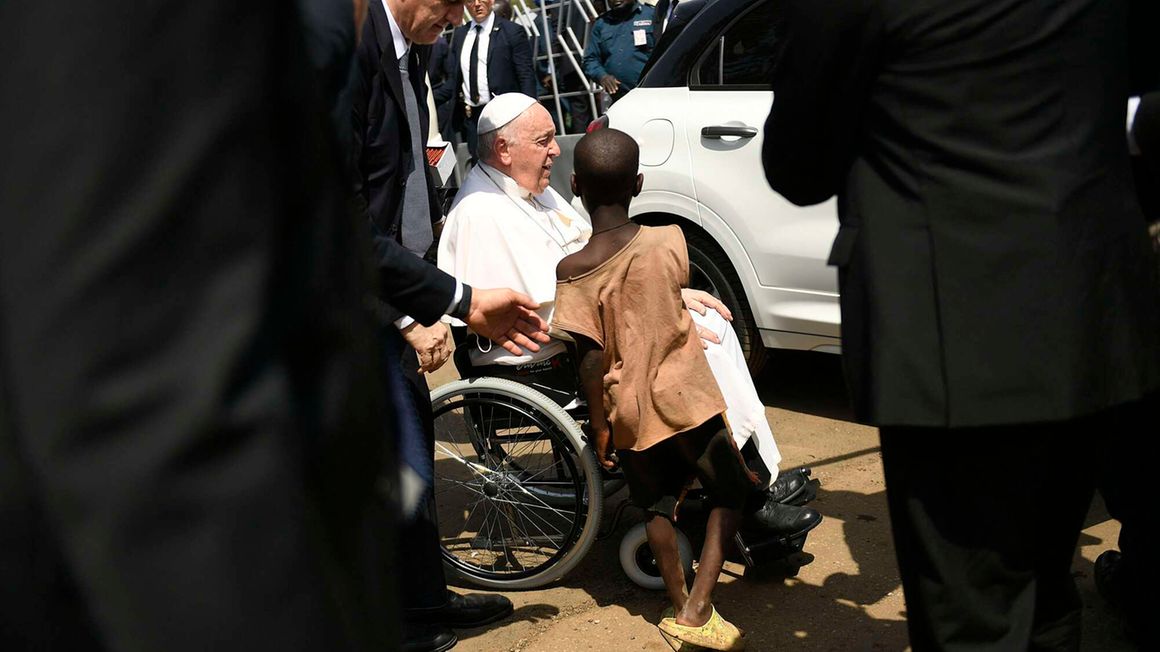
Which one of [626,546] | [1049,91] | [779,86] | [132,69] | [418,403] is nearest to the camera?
[132,69]

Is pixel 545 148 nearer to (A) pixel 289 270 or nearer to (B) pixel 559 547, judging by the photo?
(B) pixel 559 547

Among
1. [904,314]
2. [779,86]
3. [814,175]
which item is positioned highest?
[779,86]

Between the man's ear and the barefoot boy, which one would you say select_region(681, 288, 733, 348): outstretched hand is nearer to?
the barefoot boy

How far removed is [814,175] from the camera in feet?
6.76

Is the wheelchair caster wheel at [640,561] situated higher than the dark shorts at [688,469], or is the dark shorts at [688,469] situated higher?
the dark shorts at [688,469]

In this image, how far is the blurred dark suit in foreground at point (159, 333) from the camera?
27.2 inches

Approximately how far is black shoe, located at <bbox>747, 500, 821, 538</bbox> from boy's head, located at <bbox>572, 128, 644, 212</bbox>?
1024 mm

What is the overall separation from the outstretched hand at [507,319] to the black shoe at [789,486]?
40.3 inches

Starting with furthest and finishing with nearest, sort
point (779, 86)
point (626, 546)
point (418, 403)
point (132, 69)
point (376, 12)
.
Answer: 1. point (626, 546)
2. point (418, 403)
3. point (376, 12)
4. point (779, 86)
5. point (132, 69)

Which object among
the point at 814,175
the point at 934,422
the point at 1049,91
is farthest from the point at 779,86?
the point at 934,422

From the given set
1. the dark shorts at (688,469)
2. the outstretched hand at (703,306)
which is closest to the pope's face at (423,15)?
the outstretched hand at (703,306)

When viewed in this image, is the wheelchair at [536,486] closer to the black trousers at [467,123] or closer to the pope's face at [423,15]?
the pope's face at [423,15]

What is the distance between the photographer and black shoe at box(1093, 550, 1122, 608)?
3188mm

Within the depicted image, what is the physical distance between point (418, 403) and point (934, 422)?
5.56ft
